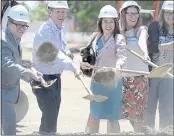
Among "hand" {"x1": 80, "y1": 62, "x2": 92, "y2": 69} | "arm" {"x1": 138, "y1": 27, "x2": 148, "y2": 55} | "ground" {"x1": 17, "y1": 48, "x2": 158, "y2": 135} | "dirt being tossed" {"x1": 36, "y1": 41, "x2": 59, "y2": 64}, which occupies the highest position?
"arm" {"x1": 138, "y1": 27, "x2": 148, "y2": 55}

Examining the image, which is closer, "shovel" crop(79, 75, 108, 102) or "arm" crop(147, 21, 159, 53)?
"shovel" crop(79, 75, 108, 102)

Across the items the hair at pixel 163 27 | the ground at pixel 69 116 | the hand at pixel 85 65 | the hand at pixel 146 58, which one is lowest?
the ground at pixel 69 116

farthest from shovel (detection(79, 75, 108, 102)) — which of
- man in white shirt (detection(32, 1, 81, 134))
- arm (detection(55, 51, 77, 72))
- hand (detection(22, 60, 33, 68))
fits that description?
hand (detection(22, 60, 33, 68))

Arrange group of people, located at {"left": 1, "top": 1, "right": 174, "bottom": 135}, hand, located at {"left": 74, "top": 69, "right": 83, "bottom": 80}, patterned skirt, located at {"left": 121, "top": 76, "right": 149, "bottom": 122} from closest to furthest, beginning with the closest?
1. group of people, located at {"left": 1, "top": 1, "right": 174, "bottom": 135}
2. hand, located at {"left": 74, "top": 69, "right": 83, "bottom": 80}
3. patterned skirt, located at {"left": 121, "top": 76, "right": 149, "bottom": 122}

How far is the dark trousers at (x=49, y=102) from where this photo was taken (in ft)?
17.1

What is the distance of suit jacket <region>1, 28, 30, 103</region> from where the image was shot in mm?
4602

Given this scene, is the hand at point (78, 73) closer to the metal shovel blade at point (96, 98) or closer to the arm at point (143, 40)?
the metal shovel blade at point (96, 98)

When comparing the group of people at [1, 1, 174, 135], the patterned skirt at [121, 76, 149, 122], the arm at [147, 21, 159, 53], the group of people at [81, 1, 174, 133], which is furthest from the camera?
the arm at [147, 21, 159, 53]

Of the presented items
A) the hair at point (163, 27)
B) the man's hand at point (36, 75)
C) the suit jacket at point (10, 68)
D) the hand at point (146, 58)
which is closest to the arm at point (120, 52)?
the hand at point (146, 58)

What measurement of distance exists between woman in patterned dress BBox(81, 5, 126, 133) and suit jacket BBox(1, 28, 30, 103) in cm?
80

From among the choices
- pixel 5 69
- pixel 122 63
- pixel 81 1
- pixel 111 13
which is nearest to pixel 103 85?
pixel 122 63

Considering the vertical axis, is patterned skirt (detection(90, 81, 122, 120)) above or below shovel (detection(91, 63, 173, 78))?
below

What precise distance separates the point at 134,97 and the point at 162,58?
0.58 metres

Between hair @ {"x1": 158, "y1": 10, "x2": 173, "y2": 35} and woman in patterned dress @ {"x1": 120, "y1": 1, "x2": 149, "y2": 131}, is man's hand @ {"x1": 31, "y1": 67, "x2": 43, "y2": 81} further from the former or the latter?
hair @ {"x1": 158, "y1": 10, "x2": 173, "y2": 35}
